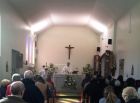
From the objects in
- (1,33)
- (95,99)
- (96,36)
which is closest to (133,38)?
(95,99)

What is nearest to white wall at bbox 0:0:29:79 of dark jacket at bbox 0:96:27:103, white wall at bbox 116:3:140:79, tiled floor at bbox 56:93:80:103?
tiled floor at bbox 56:93:80:103

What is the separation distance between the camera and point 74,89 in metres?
18.5

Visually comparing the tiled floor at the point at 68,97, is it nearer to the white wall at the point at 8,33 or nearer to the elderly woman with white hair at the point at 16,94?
the white wall at the point at 8,33

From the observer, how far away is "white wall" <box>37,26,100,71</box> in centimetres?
2286

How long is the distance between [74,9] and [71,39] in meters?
6.49

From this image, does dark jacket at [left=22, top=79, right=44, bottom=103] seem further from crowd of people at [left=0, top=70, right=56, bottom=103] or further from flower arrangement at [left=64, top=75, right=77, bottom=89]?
flower arrangement at [left=64, top=75, right=77, bottom=89]

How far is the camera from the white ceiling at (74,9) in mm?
13216

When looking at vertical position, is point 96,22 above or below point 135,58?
above

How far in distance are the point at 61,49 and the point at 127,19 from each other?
10069 mm

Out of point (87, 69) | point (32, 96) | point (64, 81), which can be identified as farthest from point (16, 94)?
point (87, 69)

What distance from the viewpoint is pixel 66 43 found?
2289 cm

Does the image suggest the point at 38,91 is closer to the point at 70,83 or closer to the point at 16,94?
the point at 16,94

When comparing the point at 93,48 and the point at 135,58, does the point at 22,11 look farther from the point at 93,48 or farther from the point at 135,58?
the point at 93,48

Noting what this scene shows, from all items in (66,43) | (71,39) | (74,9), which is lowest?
(66,43)
